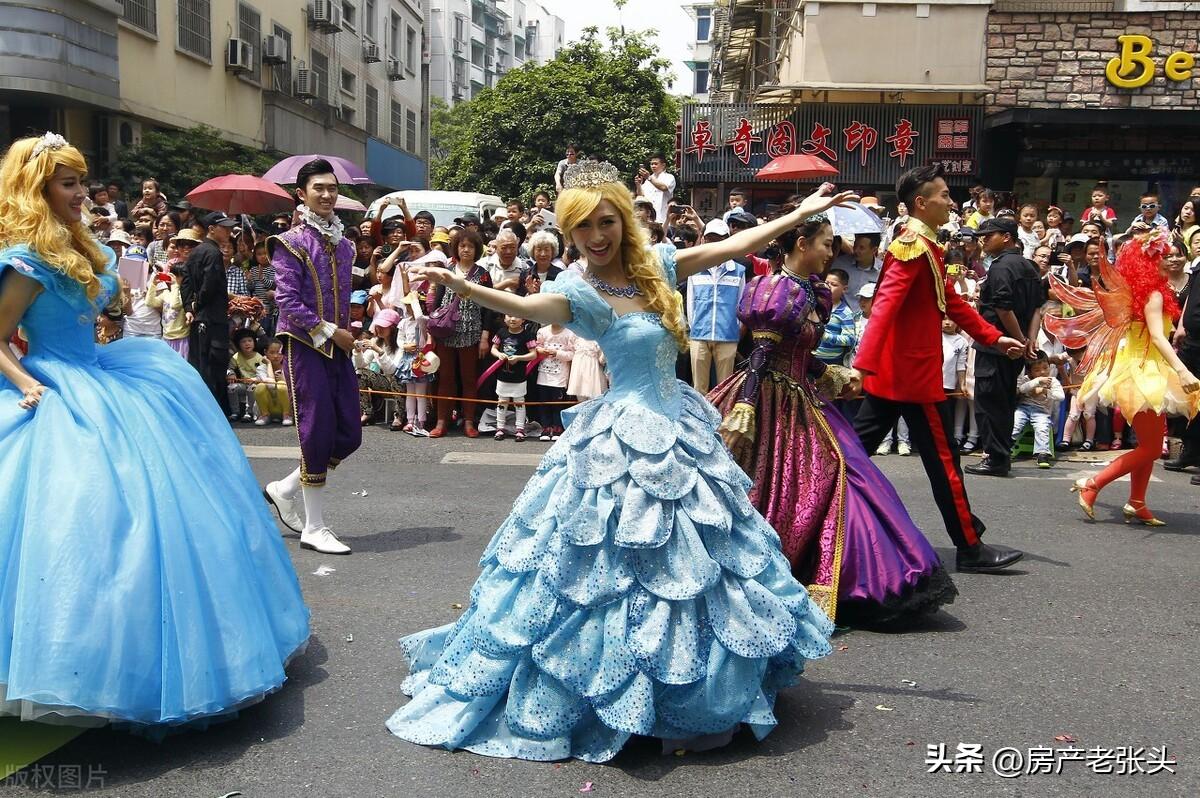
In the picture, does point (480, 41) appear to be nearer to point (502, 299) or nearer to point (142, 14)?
point (142, 14)

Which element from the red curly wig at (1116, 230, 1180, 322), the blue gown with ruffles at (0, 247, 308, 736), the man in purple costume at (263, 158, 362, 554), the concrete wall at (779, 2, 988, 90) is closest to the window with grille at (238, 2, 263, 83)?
the concrete wall at (779, 2, 988, 90)

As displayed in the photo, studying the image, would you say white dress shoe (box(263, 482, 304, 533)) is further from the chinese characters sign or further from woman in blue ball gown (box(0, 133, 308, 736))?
the chinese characters sign

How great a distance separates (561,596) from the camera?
366 cm

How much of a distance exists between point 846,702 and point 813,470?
121 cm

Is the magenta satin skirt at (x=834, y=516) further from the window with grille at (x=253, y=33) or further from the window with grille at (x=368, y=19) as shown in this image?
the window with grille at (x=368, y=19)

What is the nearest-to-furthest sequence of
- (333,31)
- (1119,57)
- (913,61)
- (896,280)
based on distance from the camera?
(896,280), (1119,57), (913,61), (333,31)

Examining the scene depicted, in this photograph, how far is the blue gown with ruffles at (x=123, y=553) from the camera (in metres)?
3.49

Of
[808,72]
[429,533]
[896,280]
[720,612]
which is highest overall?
[808,72]

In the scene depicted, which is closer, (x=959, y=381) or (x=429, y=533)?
(x=429, y=533)

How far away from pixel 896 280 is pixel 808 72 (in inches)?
731

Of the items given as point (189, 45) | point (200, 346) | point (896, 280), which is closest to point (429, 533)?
A: point (896, 280)

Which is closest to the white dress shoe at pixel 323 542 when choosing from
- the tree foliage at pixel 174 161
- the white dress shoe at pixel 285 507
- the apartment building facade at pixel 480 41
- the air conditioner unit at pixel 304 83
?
the white dress shoe at pixel 285 507

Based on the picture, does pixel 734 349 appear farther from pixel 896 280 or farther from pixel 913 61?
pixel 913 61

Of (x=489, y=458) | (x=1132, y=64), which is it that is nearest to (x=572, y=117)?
(x=1132, y=64)
